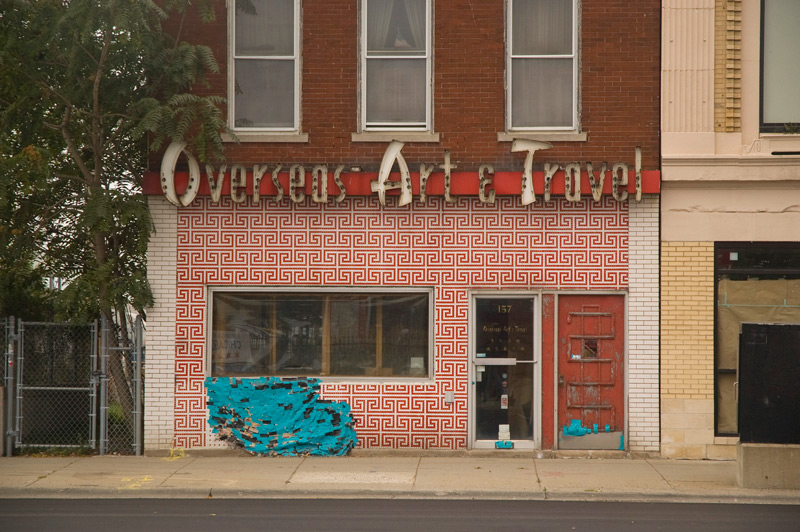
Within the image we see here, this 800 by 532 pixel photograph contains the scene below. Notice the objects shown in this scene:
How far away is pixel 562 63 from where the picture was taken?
12875 mm

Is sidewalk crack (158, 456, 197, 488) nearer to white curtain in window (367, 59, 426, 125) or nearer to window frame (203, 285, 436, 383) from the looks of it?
window frame (203, 285, 436, 383)

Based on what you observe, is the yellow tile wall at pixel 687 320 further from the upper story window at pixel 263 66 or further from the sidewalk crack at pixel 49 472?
the sidewalk crack at pixel 49 472

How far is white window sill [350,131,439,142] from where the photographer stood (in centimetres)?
1273

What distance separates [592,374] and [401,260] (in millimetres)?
3069

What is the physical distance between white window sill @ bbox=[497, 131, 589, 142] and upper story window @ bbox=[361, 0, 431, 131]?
3.80ft

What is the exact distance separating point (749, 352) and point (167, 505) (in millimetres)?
6831

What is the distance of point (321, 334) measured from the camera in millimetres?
13008

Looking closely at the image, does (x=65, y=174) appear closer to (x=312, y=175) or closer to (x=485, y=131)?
(x=312, y=175)

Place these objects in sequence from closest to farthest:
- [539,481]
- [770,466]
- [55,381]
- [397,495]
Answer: [397,495] → [770,466] → [539,481] → [55,381]

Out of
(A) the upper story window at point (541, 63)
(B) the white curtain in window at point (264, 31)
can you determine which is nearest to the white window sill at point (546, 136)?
(A) the upper story window at point (541, 63)

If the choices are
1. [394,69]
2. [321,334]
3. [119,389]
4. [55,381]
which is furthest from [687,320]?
[55,381]

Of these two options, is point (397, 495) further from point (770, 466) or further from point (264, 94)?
point (264, 94)

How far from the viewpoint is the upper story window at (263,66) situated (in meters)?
13.0

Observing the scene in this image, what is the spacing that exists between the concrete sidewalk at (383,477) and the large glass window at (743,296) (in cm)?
104
